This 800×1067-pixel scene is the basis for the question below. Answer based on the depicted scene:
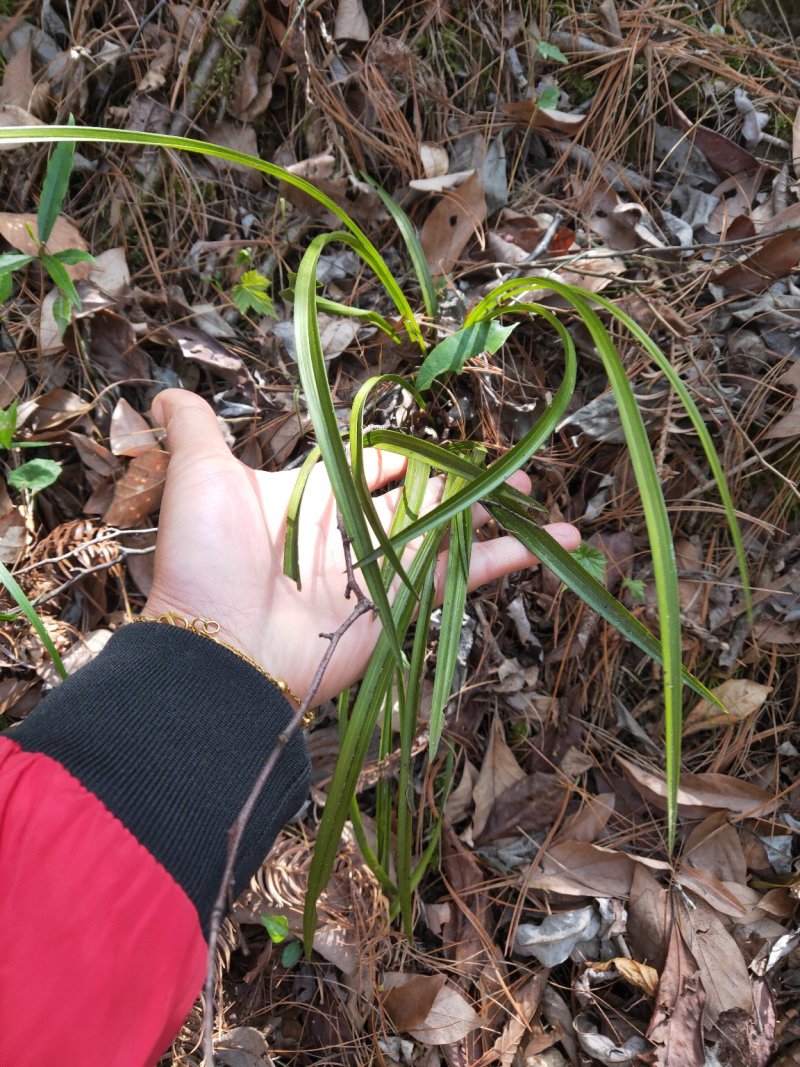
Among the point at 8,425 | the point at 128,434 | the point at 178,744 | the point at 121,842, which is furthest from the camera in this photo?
the point at 128,434

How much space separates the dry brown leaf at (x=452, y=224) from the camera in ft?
3.75

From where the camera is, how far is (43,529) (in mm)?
1127

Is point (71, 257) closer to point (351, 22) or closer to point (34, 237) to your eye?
point (34, 237)

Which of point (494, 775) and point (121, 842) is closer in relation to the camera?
point (121, 842)

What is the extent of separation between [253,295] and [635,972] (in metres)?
1.34

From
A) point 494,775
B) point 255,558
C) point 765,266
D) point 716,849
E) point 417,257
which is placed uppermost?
point 417,257

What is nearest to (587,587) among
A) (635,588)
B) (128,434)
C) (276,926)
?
(635,588)

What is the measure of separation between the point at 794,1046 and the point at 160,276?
177cm

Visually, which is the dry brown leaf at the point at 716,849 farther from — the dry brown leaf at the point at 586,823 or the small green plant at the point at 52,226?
the small green plant at the point at 52,226

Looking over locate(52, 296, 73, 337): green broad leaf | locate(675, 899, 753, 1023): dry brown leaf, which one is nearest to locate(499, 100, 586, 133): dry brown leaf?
locate(52, 296, 73, 337): green broad leaf

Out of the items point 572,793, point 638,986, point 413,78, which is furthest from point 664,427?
point 638,986

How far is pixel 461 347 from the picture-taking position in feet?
3.00

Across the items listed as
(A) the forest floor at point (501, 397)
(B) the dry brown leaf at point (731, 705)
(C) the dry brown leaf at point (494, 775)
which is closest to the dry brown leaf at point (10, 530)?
(A) the forest floor at point (501, 397)

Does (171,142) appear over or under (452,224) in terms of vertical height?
over
